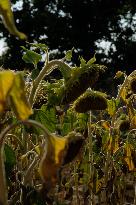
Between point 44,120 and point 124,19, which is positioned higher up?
point 124,19

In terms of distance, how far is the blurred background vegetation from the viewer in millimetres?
25219

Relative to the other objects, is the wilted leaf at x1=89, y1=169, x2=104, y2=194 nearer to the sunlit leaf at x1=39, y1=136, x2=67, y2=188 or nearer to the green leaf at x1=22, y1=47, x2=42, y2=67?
the green leaf at x1=22, y1=47, x2=42, y2=67

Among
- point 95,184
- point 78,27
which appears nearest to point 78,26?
point 78,27

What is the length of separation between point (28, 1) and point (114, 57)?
5.57 meters

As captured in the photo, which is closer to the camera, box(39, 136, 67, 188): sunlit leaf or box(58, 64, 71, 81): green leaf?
box(39, 136, 67, 188): sunlit leaf

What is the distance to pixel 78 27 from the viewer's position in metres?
25.9

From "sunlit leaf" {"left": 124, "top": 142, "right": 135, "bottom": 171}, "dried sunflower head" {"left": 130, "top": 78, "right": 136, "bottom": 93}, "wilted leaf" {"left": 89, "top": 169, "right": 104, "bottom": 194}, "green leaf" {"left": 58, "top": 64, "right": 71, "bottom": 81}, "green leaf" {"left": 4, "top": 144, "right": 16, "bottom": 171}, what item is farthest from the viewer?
"wilted leaf" {"left": 89, "top": 169, "right": 104, "bottom": 194}

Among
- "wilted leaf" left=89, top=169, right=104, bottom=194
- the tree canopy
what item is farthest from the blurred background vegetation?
"wilted leaf" left=89, top=169, right=104, bottom=194

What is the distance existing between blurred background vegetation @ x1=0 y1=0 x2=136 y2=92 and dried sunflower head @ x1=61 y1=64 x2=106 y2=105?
23289 mm

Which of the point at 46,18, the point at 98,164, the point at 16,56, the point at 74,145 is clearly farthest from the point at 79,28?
the point at 74,145

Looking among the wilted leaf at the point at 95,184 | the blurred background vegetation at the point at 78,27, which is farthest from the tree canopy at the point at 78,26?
the wilted leaf at the point at 95,184

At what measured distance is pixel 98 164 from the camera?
2906 millimetres

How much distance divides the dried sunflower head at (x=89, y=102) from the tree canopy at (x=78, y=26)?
2291 centimetres

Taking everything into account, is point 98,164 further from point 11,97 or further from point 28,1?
point 28,1
